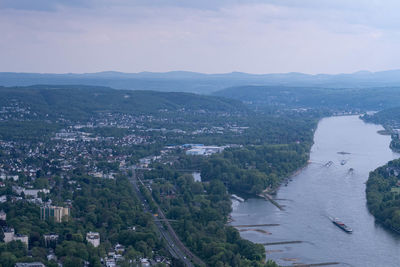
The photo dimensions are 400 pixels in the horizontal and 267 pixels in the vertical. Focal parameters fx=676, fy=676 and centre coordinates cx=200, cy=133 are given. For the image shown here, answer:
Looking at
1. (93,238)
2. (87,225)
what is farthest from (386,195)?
(93,238)

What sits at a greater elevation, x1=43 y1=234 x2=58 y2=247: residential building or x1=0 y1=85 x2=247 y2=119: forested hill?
x1=0 y1=85 x2=247 y2=119: forested hill

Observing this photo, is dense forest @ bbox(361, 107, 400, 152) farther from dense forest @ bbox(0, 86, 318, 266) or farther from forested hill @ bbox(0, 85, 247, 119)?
forested hill @ bbox(0, 85, 247, 119)

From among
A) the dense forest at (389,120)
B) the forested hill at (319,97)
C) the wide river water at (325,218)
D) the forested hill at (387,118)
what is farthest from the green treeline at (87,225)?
the forested hill at (319,97)

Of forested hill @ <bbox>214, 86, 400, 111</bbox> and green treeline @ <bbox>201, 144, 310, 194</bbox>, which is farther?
forested hill @ <bbox>214, 86, 400, 111</bbox>

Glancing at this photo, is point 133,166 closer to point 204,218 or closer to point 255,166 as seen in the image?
point 255,166

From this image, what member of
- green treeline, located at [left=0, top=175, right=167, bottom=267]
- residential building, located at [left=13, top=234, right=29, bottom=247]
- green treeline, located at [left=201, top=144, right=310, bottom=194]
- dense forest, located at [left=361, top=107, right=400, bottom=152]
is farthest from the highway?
dense forest, located at [left=361, top=107, right=400, bottom=152]

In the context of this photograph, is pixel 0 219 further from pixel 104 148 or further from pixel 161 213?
pixel 104 148

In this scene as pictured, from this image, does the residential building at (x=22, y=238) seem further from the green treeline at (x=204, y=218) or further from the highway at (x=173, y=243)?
the green treeline at (x=204, y=218)
